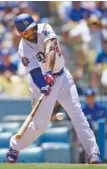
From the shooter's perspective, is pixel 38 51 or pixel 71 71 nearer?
pixel 38 51

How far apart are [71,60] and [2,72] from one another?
128 centimetres

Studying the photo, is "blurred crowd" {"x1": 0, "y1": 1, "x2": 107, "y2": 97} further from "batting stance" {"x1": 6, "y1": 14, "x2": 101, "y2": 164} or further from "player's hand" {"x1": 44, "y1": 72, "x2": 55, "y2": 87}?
"player's hand" {"x1": 44, "y1": 72, "x2": 55, "y2": 87}

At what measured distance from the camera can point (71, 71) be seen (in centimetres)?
1029

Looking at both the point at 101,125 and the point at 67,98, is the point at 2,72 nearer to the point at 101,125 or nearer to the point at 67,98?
the point at 101,125

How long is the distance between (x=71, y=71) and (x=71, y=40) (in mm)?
743

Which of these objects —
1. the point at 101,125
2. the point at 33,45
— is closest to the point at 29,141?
the point at 33,45

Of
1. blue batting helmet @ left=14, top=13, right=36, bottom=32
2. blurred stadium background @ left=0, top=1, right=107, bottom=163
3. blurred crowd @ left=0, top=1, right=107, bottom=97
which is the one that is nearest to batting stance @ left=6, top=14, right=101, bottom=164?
blue batting helmet @ left=14, top=13, right=36, bottom=32

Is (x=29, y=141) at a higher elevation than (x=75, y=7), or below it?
below

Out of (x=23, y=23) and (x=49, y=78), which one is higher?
(x=23, y=23)

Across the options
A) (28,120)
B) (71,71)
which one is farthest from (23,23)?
(71,71)

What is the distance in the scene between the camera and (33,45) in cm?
630

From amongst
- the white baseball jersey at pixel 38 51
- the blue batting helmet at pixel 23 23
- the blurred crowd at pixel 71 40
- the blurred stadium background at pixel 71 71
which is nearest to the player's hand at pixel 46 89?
the white baseball jersey at pixel 38 51

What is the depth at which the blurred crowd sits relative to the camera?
33.0 feet

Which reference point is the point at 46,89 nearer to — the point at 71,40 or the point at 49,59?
the point at 49,59
